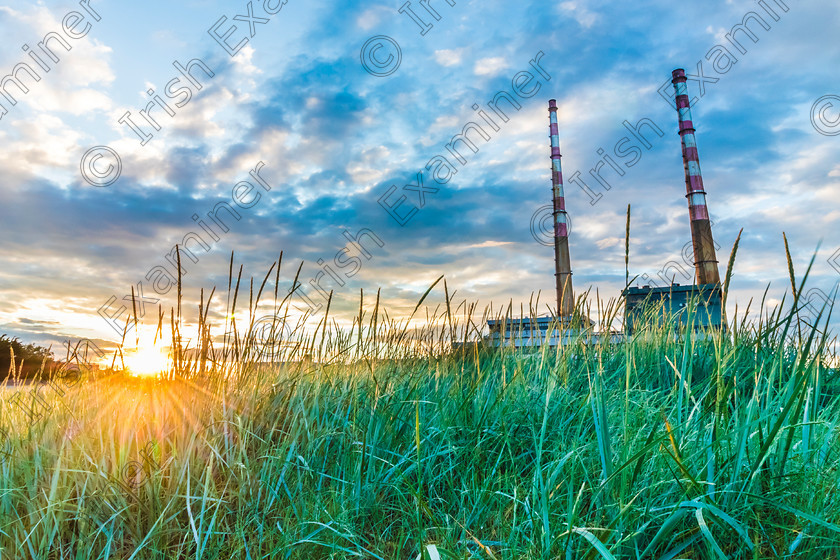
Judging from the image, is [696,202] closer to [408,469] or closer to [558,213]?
[558,213]

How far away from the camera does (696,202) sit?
2325 cm

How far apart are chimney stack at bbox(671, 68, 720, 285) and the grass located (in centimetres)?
2233

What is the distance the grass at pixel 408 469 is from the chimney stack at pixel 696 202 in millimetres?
22334

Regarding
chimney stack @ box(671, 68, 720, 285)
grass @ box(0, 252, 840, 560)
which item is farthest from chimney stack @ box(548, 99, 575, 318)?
grass @ box(0, 252, 840, 560)

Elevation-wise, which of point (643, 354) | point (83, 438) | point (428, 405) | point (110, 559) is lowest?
point (110, 559)

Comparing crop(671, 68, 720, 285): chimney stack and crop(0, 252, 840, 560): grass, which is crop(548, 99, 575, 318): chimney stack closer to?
crop(671, 68, 720, 285): chimney stack

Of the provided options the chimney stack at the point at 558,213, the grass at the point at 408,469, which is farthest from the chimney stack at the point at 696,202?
the grass at the point at 408,469

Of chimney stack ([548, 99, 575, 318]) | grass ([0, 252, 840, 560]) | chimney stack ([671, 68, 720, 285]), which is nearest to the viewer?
grass ([0, 252, 840, 560])

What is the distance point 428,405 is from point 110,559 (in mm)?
1674

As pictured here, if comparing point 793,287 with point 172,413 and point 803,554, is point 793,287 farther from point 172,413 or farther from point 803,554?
point 172,413

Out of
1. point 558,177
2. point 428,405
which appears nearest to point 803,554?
point 428,405

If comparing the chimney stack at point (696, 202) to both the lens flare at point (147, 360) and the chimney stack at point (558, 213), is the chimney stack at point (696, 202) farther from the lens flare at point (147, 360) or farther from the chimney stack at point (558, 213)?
the lens flare at point (147, 360)

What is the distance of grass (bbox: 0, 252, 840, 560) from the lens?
1.67m

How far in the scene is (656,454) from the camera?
1.96 metres
